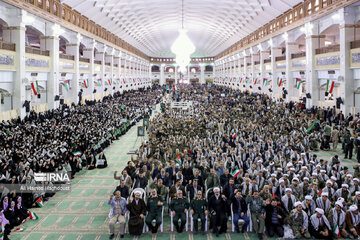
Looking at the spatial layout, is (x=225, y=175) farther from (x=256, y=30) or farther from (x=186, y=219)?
(x=256, y=30)

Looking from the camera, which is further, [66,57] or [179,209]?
[66,57]

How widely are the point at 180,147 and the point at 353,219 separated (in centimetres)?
706

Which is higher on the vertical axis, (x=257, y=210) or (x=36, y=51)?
(x=36, y=51)

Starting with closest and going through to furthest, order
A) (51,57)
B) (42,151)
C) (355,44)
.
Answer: (42,151), (355,44), (51,57)

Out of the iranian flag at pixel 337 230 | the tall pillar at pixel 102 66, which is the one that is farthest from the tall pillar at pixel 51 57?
the iranian flag at pixel 337 230

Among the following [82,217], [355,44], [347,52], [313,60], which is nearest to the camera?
[82,217]

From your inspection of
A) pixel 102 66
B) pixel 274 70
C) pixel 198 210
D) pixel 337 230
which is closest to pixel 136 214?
pixel 198 210

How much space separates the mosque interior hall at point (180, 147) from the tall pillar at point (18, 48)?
2.6 inches

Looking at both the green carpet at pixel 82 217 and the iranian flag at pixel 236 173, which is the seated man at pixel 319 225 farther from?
the iranian flag at pixel 236 173

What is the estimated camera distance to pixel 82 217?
7965 millimetres

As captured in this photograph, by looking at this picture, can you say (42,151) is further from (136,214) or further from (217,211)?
(217,211)

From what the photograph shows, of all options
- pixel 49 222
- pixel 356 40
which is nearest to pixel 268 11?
pixel 356 40

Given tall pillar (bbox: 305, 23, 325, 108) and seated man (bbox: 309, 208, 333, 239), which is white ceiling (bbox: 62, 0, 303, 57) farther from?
seated man (bbox: 309, 208, 333, 239)

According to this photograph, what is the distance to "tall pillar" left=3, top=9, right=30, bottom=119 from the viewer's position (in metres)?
19.6
